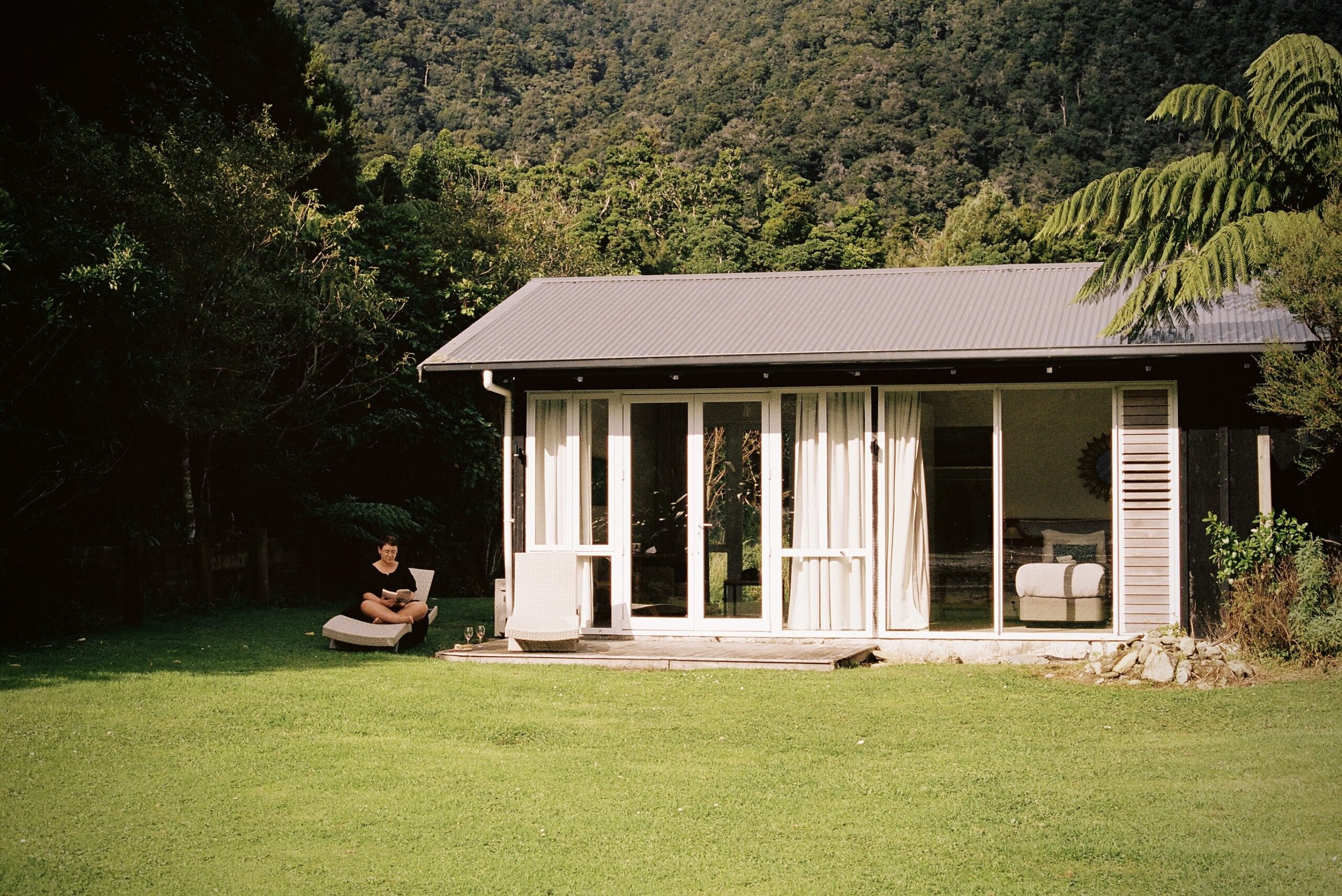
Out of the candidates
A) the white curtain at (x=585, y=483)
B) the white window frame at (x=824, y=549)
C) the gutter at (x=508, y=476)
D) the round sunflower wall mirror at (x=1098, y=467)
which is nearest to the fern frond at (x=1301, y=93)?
the round sunflower wall mirror at (x=1098, y=467)

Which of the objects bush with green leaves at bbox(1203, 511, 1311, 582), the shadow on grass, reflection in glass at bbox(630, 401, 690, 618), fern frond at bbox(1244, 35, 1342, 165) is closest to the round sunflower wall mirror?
bush with green leaves at bbox(1203, 511, 1311, 582)

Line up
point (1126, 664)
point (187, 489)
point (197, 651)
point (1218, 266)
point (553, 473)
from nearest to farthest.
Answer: point (1218, 266) < point (1126, 664) < point (197, 651) < point (553, 473) < point (187, 489)

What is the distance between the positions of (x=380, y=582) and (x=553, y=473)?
1.71 m

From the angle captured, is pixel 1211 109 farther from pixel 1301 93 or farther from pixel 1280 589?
pixel 1280 589

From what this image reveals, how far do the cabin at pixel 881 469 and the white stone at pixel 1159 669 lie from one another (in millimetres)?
1325

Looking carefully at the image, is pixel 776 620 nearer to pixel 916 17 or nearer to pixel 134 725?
pixel 134 725

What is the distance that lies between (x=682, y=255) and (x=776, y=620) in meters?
28.1

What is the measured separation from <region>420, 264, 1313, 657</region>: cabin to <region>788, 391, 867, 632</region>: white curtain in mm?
16

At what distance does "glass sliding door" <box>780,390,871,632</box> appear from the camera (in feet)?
36.7

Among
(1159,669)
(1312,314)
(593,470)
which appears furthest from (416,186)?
(1159,669)

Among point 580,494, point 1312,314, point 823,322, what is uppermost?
point 823,322

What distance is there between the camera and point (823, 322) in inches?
473

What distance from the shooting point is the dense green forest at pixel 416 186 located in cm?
1298

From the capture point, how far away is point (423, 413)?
19.0 meters
